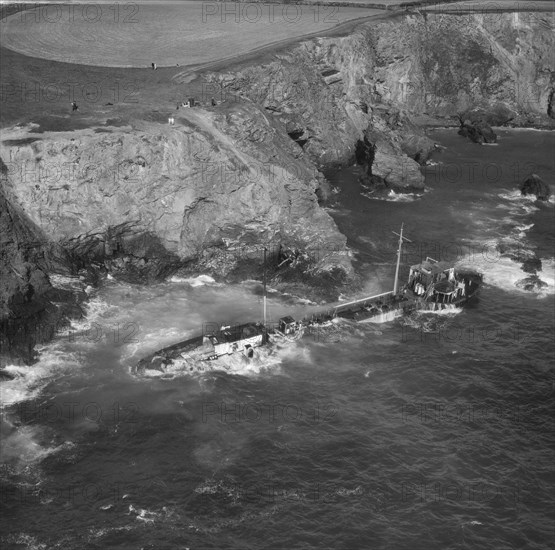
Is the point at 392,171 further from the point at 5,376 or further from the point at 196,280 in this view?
the point at 5,376

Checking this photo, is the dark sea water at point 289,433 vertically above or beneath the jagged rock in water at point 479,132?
beneath

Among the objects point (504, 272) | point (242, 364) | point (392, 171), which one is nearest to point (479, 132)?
point (392, 171)

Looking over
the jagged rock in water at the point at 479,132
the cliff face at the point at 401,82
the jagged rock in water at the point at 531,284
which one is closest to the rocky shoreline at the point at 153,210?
the cliff face at the point at 401,82

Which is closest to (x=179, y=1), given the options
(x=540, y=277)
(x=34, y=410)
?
(x=540, y=277)

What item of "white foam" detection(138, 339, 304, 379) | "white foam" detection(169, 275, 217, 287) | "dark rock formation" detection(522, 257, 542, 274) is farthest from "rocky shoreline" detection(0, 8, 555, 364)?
"dark rock formation" detection(522, 257, 542, 274)

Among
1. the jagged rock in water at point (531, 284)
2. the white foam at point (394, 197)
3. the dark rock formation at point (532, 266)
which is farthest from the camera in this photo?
the white foam at point (394, 197)

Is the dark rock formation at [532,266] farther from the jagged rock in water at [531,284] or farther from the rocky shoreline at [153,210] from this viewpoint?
the rocky shoreline at [153,210]
